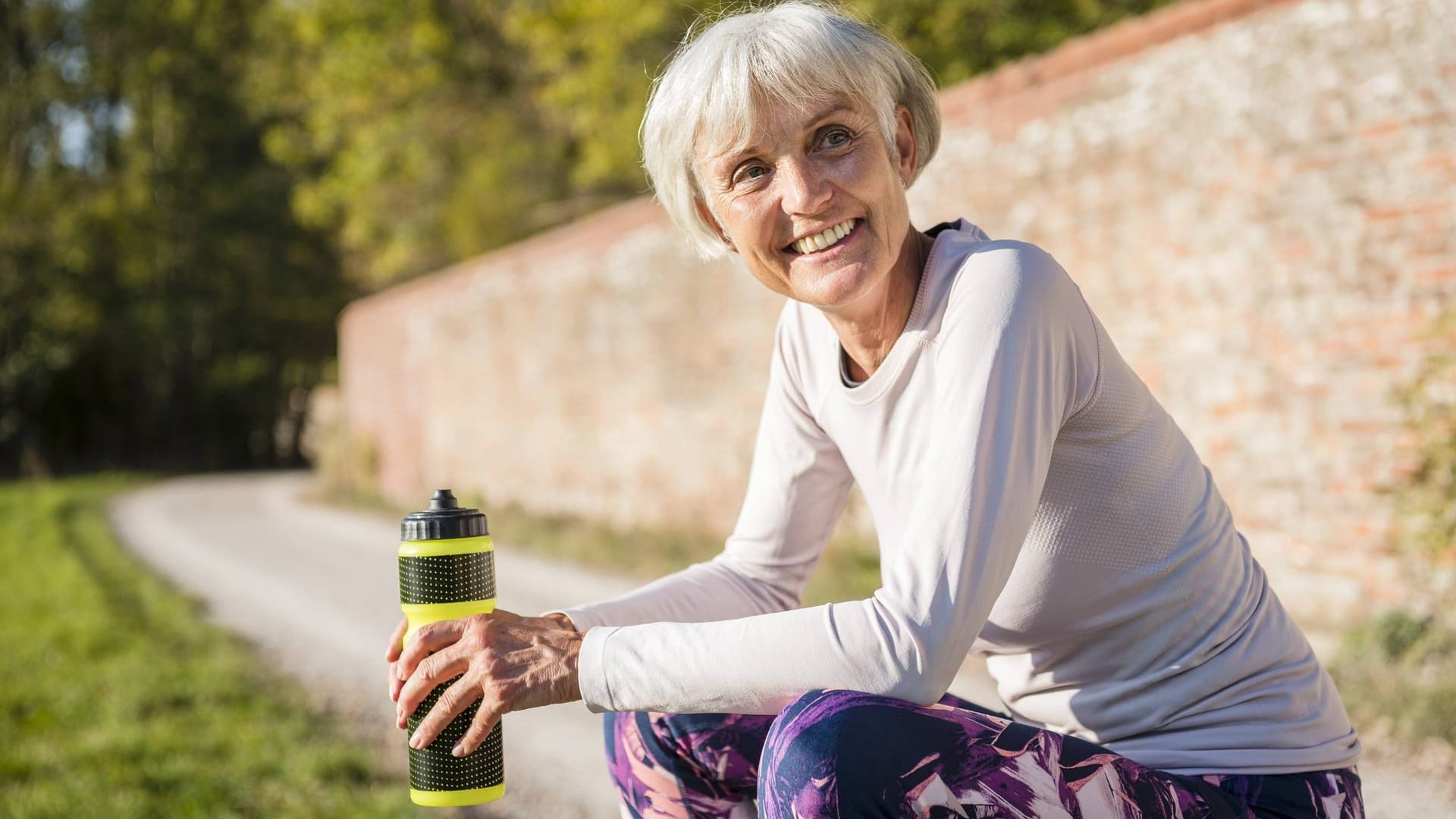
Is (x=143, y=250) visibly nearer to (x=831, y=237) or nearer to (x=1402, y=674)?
(x=1402, y=674)

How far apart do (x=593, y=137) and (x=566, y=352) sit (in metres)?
3.55

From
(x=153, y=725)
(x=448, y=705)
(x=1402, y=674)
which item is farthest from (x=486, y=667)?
(x=153, y=725)

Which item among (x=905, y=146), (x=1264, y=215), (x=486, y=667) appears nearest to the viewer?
(x=486, y=667)

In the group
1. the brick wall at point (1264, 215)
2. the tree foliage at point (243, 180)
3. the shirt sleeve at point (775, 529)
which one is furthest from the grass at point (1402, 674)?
the tree foliage at point (243, 180)

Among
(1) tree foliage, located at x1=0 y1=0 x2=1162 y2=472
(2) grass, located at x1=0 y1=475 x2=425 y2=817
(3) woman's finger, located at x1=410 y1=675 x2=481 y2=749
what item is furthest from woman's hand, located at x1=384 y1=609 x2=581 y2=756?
(1) tree foliage, located at x1=0 y1=0 x2=1162 y2=472

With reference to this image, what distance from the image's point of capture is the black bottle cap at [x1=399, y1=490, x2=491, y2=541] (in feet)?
5.64

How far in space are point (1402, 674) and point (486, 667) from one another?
10.7ft

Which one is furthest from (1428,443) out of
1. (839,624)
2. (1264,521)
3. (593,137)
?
(593,137)

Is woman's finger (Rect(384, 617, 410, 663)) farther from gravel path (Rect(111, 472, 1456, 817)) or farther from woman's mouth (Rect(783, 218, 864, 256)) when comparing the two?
gravel path (Rect(111, 472, 1456, 817))

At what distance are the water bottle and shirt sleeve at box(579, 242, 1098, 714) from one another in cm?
22

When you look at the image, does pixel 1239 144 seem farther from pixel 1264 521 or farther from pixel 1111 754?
pixel 1111 754

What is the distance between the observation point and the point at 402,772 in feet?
13.2

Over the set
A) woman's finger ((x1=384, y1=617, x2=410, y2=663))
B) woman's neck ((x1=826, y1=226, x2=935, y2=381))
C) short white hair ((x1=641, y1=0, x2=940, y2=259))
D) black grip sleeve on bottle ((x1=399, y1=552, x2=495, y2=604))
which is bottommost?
woman's finger ((x1=384, y1=617, x2=410, y2=663))

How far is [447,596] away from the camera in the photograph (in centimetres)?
174
